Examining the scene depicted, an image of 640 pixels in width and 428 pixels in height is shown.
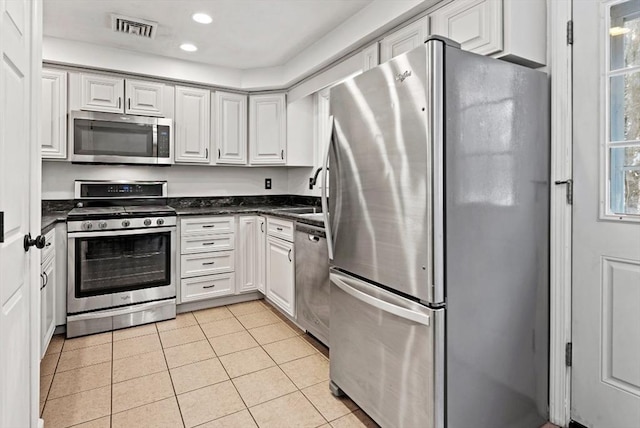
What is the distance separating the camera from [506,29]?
1.71 meters

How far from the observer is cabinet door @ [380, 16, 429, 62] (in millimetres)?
2158

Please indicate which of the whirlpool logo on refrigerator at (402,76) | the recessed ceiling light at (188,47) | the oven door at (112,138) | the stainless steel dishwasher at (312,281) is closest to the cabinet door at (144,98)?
the oven door at (112,138)

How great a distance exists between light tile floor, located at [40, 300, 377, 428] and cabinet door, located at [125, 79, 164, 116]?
6.56 ft

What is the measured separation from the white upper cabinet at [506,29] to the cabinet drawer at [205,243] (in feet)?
8.64

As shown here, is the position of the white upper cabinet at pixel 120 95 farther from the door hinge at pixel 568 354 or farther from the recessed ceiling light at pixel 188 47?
the door hinge at pixel 568 354

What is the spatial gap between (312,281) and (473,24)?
185 cm

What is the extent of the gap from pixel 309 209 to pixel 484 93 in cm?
235

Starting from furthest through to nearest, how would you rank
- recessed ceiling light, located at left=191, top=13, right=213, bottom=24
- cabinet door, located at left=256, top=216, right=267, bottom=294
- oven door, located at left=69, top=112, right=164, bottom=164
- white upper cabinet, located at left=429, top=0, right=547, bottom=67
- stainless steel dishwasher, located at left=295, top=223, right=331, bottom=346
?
cabinet door, located at left=256, top=216, right=267, bottom=294, oven door, located at left=69, top=112, right=164, bottom=164, recessed ceiling light, located at left=191, top=13, right=213, bottom=24, stainless steel dishwasher, located at left=295, top=223, right=331, bottom=346, white upper cabinet, located at left=429, top=0, right=547, bottom=67

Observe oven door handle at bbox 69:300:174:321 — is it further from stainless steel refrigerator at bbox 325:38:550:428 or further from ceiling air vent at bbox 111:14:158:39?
ceiling air vent at bbox 111:14:158:39

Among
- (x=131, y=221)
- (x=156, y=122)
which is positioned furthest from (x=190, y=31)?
(x=131, y=221)

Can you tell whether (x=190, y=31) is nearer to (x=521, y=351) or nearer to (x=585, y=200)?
(x=585, y=200)

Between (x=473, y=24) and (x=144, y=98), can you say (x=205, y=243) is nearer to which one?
(x=144, y=98)

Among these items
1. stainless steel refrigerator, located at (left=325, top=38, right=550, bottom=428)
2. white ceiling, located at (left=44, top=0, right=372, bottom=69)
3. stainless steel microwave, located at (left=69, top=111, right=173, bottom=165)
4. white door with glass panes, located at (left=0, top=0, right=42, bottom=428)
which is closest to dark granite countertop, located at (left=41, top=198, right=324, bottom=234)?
stainless steel microwave, located at (left=69, top=111, right=173, bottom=165)

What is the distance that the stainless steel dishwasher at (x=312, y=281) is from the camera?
248 cm
